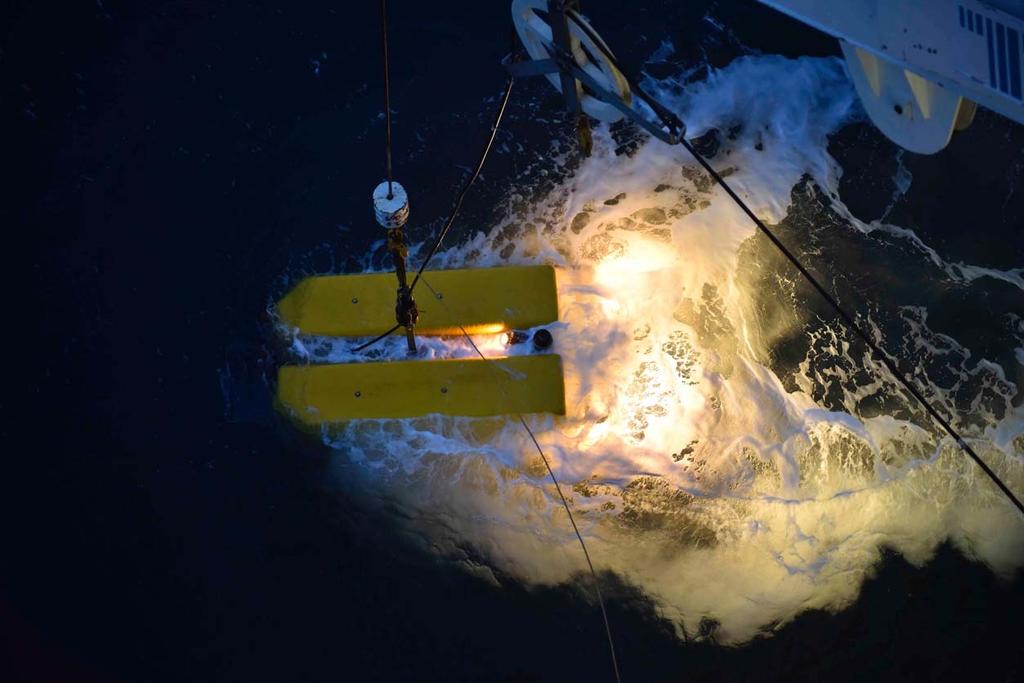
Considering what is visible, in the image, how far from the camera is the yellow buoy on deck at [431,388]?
5840 mm

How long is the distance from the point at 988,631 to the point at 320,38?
6.51 m

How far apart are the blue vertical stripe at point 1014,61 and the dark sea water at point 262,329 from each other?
2722mm

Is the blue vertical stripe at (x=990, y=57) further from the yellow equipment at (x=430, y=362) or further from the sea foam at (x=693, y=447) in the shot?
the yellow equipment at (x=430, y=362)

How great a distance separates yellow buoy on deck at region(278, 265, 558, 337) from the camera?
238 inches

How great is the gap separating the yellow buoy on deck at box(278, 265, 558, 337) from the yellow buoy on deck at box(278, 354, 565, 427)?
10.3 inches

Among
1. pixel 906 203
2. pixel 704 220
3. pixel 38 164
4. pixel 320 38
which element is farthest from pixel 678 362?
pixel 38 164

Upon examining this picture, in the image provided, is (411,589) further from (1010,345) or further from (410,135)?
(1010,345)

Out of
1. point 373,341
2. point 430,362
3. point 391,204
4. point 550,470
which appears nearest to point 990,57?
point 391,204

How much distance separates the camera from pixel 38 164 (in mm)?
6719

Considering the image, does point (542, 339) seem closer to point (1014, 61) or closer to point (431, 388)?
point (431, 388)

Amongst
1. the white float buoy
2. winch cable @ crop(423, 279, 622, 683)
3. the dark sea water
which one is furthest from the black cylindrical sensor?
the white float buoy

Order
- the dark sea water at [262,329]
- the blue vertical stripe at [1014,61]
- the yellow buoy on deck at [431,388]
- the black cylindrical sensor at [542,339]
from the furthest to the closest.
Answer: the black cylindrical sensor at [542,339]
the yellow buoy on deck at [431,388]
the dark sea water at [262,329]
the blue vertical stripe at [1014,61]

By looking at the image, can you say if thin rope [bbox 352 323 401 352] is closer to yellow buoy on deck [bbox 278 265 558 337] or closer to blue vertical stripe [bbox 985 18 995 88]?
yellow buoy on deck [bbox 278 265 558 337]

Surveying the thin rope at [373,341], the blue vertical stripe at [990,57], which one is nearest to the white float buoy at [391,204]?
the thin rope at [373,341]
